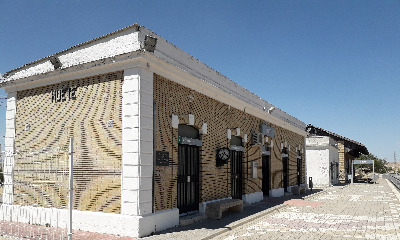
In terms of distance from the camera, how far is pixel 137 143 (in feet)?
29.3

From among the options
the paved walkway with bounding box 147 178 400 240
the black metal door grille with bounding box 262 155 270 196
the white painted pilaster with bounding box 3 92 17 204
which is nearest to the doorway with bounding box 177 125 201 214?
the paved walkway with bounding box 147 178 400 240

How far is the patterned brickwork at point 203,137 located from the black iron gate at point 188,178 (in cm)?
21

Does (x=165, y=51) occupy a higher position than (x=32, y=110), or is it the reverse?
(x=165, y=51)

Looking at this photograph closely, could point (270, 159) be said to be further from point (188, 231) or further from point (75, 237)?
point (75, 237)

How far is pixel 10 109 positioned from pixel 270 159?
1318cm

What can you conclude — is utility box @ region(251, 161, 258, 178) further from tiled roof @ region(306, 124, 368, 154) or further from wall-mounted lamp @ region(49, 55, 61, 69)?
tiled roof @ region(306, 124, 368, 154)

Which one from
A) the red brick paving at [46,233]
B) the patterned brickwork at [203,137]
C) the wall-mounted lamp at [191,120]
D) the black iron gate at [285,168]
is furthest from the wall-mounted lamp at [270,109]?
the red brick paving at [46,233]

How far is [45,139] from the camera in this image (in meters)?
11.1

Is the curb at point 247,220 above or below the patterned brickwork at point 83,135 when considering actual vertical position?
below

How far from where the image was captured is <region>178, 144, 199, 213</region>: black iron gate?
11281mm

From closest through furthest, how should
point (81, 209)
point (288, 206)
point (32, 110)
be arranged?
point (81, 209) < point (32, 110) < point (288, 206)

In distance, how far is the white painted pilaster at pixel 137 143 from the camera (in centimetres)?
883

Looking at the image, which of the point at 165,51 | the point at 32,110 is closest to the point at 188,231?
the point at 165,51

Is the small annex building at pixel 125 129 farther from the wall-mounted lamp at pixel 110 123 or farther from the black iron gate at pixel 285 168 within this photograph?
the black iron gate at pixel 285 168
